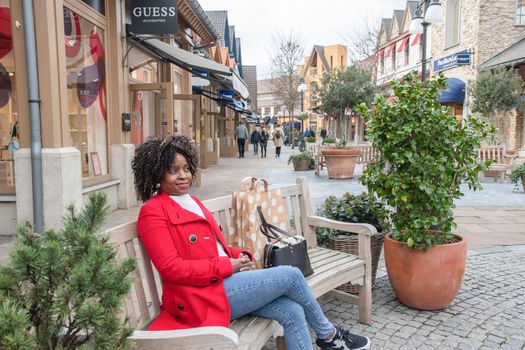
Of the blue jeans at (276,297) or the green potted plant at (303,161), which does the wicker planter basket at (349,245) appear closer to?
the blue jeans at (276,297)

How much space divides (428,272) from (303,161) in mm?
10912

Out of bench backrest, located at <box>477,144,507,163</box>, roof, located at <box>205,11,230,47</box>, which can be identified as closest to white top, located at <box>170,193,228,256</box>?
bench backrest, located at <box>477,144,507,163</box>

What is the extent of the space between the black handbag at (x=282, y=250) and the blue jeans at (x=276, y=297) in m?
0.21

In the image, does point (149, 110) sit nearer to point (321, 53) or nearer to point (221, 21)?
point (221, 21)

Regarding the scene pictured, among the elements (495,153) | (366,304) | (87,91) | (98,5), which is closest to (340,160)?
(495,153)

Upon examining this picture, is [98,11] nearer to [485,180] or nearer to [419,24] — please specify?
[419,24]

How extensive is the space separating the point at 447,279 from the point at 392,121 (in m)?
1.25

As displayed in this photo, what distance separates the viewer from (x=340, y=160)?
461 inches

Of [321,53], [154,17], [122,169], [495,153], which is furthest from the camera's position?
[321,53]

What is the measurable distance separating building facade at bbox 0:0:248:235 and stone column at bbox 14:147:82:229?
0.01 metres

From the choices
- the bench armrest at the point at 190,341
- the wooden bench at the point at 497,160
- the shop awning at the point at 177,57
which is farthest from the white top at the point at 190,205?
the wooden bench at the point at 497,160

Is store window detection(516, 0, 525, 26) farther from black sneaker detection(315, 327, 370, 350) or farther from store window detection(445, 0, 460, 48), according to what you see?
black sneaker detection(315, 327, 370, 350)

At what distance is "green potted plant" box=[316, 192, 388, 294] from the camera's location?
143 inches

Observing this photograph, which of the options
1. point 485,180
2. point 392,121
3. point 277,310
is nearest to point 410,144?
point 392,121
